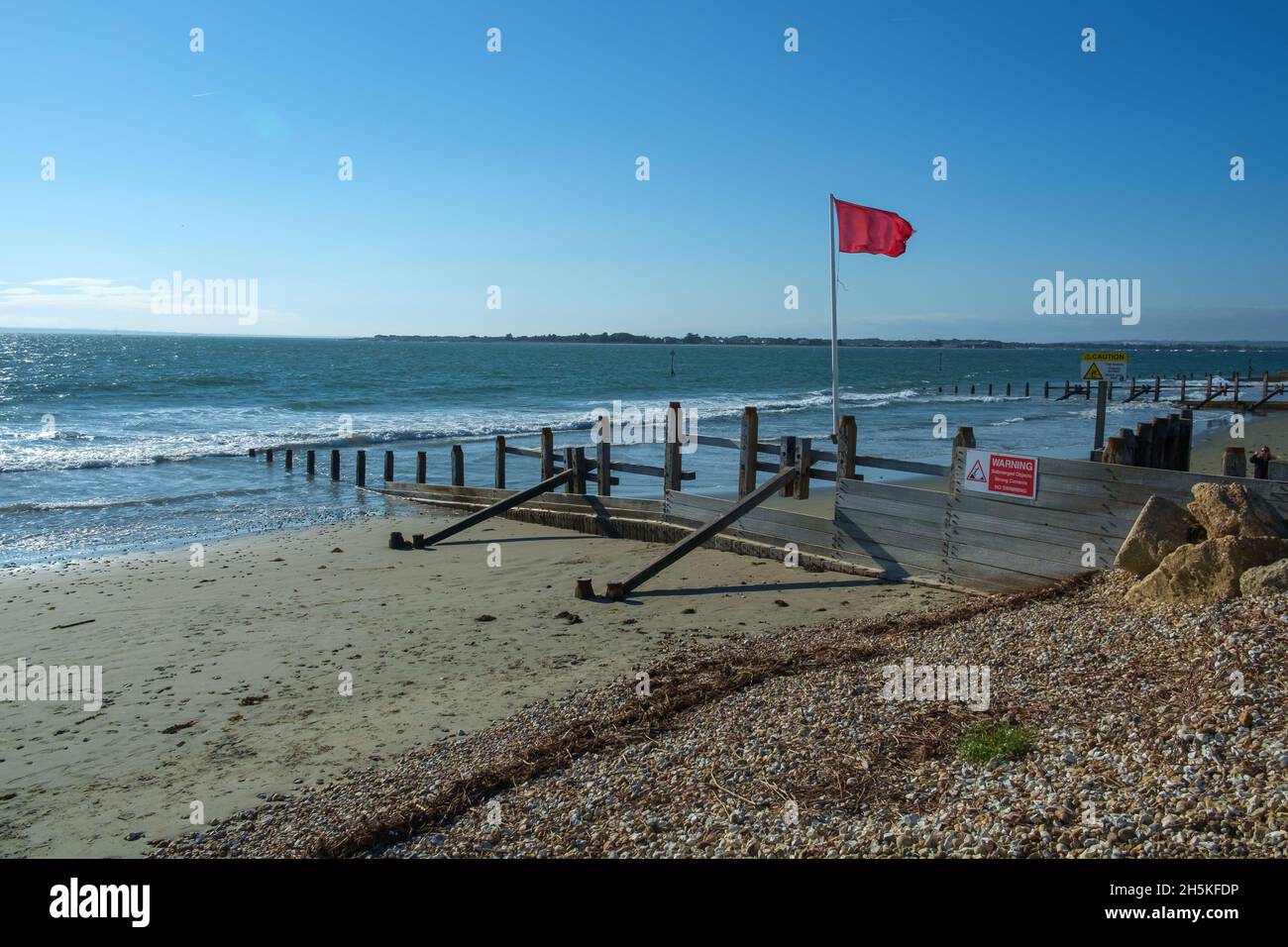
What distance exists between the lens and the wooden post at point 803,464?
13008 millimetres

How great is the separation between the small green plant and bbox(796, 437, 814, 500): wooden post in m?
7.32

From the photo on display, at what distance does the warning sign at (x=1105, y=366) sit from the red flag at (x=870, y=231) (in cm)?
347

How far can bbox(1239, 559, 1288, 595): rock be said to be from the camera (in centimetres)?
694

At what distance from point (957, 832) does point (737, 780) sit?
1.44 m

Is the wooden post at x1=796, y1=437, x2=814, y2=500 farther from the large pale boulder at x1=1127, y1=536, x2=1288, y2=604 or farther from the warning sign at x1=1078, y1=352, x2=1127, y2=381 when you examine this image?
the large pale boulder at x1=1127, y1=536, x2=1288, y2=604

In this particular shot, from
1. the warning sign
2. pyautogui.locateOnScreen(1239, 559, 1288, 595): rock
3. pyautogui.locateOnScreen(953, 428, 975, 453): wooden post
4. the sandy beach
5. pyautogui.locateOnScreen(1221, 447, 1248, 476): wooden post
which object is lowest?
the sandy beach

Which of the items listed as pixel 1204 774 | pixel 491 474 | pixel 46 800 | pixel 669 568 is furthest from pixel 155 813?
pixel 491 474

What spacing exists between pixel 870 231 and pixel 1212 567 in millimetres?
9465

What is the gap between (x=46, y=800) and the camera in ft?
21.5

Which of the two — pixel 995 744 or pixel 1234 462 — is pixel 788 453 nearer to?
pixel 1234 462

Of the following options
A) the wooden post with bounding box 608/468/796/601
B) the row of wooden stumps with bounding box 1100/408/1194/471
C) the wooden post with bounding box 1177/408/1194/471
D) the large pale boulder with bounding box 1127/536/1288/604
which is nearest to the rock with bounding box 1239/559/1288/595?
the large pale boulder with bounding box 1127/536/1288/604

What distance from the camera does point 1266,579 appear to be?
7000 mm

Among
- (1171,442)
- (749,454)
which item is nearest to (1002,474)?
(749,454)
